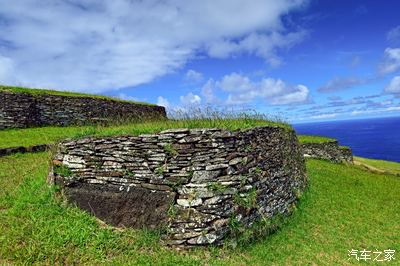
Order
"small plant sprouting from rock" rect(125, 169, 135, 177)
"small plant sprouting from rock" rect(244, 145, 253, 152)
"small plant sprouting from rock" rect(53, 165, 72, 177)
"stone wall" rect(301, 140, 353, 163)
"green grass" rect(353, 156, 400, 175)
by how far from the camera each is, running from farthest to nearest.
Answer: "green grass" rect(353, 156, 400, 175), "stone wall" rect(301, 140, 353, 163), "small plant sprouting from rock" rect(244, 145, 253, 152), "small plant sprouting from rock" rect(53, 165, 72, 177), "small plant sprouting from rock" rect(125, 169, 135, 177)

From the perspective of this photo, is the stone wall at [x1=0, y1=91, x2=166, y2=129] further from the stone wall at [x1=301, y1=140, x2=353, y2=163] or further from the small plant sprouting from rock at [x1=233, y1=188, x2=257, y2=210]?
the stone wall at [x1=301, y1=140, x2=353, y2=163]

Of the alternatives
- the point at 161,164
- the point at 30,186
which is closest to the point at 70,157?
the point at 30,186

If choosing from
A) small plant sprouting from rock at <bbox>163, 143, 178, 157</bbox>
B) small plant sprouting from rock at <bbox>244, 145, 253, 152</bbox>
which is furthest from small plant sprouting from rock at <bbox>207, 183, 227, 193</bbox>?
small plant sprouting from rock at <bbox>244, 145, 253, 152</bbox>

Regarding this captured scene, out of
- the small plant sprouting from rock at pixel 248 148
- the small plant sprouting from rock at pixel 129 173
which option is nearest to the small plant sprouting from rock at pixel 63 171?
the small plant sprouting from rock at pixel 129 173

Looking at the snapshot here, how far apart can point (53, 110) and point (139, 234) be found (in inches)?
714

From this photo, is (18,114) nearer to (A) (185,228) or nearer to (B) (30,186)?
(B) (30,186)

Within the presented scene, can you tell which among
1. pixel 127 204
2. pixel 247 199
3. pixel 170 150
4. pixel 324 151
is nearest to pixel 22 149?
pixel 127 204

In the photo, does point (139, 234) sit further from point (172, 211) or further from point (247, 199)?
point (247, 199)

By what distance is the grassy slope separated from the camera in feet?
29.2

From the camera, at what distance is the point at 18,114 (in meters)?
22.9

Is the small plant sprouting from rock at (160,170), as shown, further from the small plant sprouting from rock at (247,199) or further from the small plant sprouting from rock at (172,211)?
the small plant sprouting from rock at (247,199)

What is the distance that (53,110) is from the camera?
25000mm

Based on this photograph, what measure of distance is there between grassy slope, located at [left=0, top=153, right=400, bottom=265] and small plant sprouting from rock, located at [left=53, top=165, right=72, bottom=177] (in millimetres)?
673

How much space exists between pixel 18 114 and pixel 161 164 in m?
16.9
